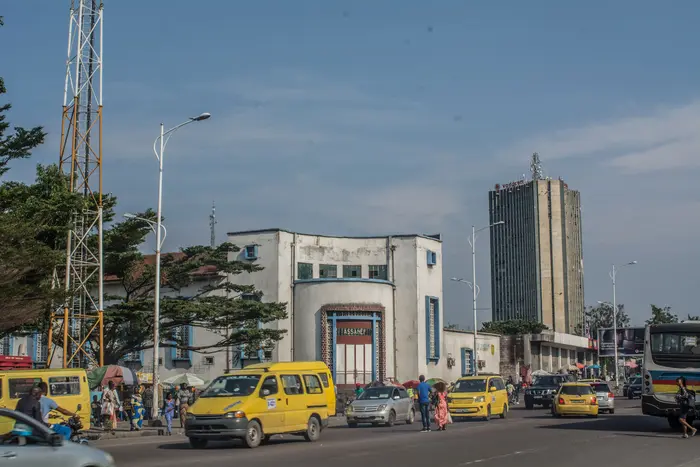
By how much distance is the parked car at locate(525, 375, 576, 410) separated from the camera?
153ft

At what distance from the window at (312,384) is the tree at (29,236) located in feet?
33.2

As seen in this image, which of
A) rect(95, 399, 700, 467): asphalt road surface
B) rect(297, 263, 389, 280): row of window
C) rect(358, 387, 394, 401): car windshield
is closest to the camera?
rect(95, 399, 700, 467): asphalt road surface

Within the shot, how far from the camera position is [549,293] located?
576 feet

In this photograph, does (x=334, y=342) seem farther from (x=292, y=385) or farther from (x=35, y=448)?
(x=35, y=448)

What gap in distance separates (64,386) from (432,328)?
37929mm

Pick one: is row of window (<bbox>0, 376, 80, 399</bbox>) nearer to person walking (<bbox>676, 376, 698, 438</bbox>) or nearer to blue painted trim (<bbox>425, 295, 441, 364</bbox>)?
person walking (<bbox>676, 376, 698, 438</bbox>)

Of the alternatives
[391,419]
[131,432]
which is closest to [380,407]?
[391,419]

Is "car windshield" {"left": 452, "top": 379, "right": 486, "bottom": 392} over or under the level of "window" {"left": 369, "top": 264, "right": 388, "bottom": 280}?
under

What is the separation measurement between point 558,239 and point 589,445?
6197 inches

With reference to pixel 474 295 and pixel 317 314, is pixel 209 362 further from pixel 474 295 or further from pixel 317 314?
pixel 474 295

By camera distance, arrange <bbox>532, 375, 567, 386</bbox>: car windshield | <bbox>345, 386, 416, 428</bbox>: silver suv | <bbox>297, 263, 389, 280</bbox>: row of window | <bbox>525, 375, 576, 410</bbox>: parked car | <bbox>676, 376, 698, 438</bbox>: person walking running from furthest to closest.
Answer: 1. <bbox>297, 263, 389, 280</bbox>: row of window
2. <bbox>532, 375, 567, 386</bbox>: car windshield
3. <bbox>525, 375, 576, 410</bbox>: parked car
4. <bbox>345, 386, 416, 428</bbox>: silver suv
5. <bbox>676, 376, 698, 438</bbox>: person walking

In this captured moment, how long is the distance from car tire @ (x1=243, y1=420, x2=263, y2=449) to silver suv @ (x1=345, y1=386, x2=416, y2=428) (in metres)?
11.4

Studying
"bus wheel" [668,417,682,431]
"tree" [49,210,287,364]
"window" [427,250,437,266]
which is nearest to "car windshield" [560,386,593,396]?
"bus wheel" [668,417,682,431]

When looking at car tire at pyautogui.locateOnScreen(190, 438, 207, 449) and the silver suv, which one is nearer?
car tire at pyautogui.locateOnScreen(190, 438, 207, 449)
